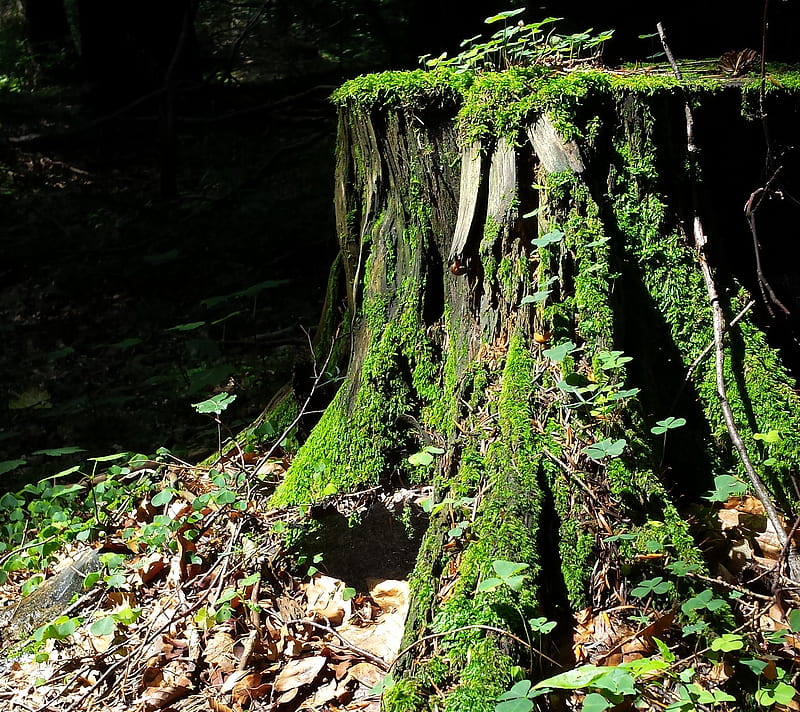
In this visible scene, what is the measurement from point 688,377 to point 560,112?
1046 mm

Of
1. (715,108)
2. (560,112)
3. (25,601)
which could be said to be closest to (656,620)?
(560,112)

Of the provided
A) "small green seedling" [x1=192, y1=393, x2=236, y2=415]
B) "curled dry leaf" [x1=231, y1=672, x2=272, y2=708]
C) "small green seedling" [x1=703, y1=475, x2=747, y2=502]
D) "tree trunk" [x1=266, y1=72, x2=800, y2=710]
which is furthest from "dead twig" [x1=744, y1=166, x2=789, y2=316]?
"curled dry leaf" [x1=231, y1=672, x2=272, y2=708]

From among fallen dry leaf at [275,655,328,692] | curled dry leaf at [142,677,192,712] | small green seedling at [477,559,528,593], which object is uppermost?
small green seedling at [477,559,528,593]

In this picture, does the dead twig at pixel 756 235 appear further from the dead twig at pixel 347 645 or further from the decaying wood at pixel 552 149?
the dead twig at pixel 347 645

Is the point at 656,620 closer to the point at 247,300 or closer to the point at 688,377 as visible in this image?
the point at 688,377

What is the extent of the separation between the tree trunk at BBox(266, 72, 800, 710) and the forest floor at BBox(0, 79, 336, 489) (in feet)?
5.83

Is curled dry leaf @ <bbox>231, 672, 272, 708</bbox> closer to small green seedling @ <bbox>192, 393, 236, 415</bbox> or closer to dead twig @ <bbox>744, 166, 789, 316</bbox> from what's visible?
small green seedling @ <bbox>192, 393, 236, 415</bbox>

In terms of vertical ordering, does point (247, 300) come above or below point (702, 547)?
above

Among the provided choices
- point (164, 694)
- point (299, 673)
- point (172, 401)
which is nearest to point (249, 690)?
point (299, 673)

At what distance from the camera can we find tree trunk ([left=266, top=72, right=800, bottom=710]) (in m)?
2.21

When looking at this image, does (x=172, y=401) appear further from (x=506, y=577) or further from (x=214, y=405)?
(x=506, y=577)

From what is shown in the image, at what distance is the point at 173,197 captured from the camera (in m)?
10.1

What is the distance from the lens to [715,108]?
9.77 ft

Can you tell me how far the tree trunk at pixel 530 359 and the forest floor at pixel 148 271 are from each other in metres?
1.78
